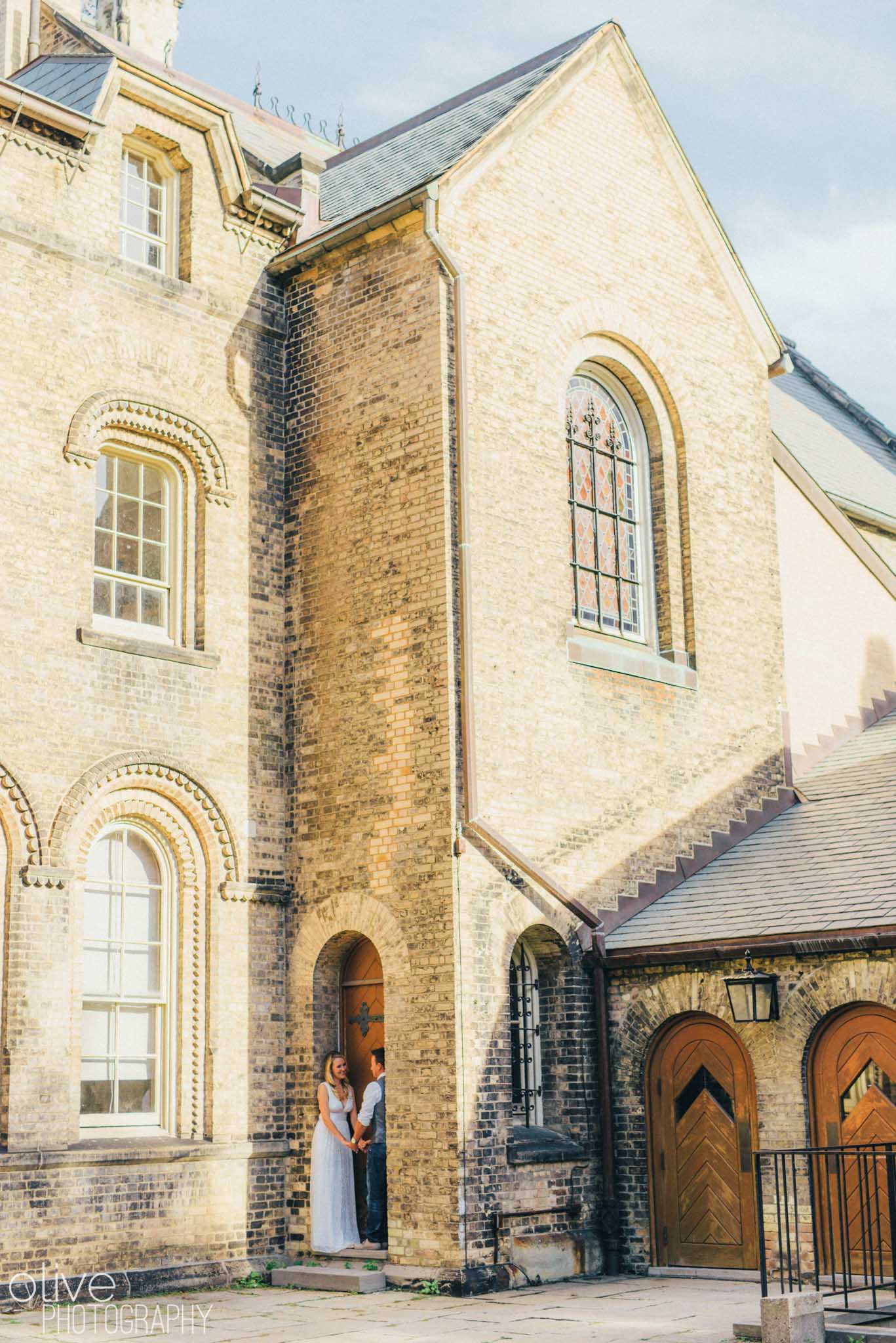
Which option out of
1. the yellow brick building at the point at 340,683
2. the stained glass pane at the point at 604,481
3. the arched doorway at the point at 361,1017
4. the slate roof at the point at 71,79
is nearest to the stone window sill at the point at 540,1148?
the yellow brick building at the point at 340,683

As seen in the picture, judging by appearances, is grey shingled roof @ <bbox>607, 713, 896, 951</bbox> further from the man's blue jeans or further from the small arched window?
the small arched window

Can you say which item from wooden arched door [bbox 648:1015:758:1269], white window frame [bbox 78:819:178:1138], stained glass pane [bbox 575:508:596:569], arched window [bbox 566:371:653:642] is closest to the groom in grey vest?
white window frame [bbox 78:819:178:1138]

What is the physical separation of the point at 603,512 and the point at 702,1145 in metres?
6.34

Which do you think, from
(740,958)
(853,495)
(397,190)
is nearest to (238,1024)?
(740,958)

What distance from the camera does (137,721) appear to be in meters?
13.5

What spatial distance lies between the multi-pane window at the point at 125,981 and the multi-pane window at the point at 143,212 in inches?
212

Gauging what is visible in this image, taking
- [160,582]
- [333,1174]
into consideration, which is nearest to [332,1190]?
[333,1174]

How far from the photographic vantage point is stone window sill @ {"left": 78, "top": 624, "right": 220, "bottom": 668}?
13.2 m

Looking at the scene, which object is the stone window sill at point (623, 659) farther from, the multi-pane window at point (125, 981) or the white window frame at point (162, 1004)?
the multi-pane window at point (125, 981)

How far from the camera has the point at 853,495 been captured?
71.5 ft

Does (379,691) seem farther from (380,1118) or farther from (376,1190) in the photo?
(376,1190)

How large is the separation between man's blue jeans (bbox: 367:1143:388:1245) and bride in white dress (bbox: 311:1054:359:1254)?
0.19 m

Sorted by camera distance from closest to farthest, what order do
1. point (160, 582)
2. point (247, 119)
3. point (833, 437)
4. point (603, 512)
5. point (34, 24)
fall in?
point (160, 582) < point (603, 512) < point (34, 24) < point (247, 119) < point (833, 437)

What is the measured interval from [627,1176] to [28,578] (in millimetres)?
7229
